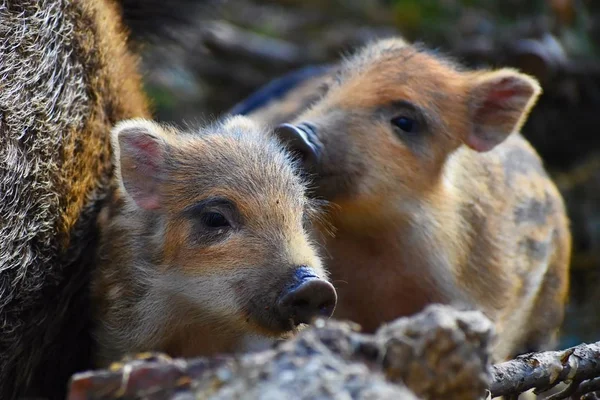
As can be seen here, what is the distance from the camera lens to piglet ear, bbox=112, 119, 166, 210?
9.21 feet

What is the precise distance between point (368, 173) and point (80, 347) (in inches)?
43.6


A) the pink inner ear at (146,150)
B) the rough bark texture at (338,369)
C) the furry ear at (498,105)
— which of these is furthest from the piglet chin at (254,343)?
the furry ear at (498,105)

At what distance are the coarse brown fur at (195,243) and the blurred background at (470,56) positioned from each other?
1.39 m

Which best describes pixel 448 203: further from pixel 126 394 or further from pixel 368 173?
pixel 126 394

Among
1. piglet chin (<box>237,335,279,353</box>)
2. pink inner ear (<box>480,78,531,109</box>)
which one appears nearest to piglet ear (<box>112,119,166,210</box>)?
piglet chin (<box>237,335,279,353</box>)

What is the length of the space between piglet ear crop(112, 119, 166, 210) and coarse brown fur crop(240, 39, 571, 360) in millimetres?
555

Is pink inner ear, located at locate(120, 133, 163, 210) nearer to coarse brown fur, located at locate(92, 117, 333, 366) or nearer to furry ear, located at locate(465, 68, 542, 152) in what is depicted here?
coarse brown fur, located at locate(92, 117, 333, 366)

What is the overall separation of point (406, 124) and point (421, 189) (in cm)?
24

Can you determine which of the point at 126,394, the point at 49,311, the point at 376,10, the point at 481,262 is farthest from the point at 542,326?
the point at 376,10

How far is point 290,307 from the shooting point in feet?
7.80

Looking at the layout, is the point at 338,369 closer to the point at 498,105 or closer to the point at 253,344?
the point at 253,344

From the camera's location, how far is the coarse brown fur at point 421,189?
3.28 m

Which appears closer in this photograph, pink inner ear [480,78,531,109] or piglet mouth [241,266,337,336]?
piglet mouth [241,266,337,336]

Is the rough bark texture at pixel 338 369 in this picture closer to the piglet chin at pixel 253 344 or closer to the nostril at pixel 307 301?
the nostril at pixel 307 301
